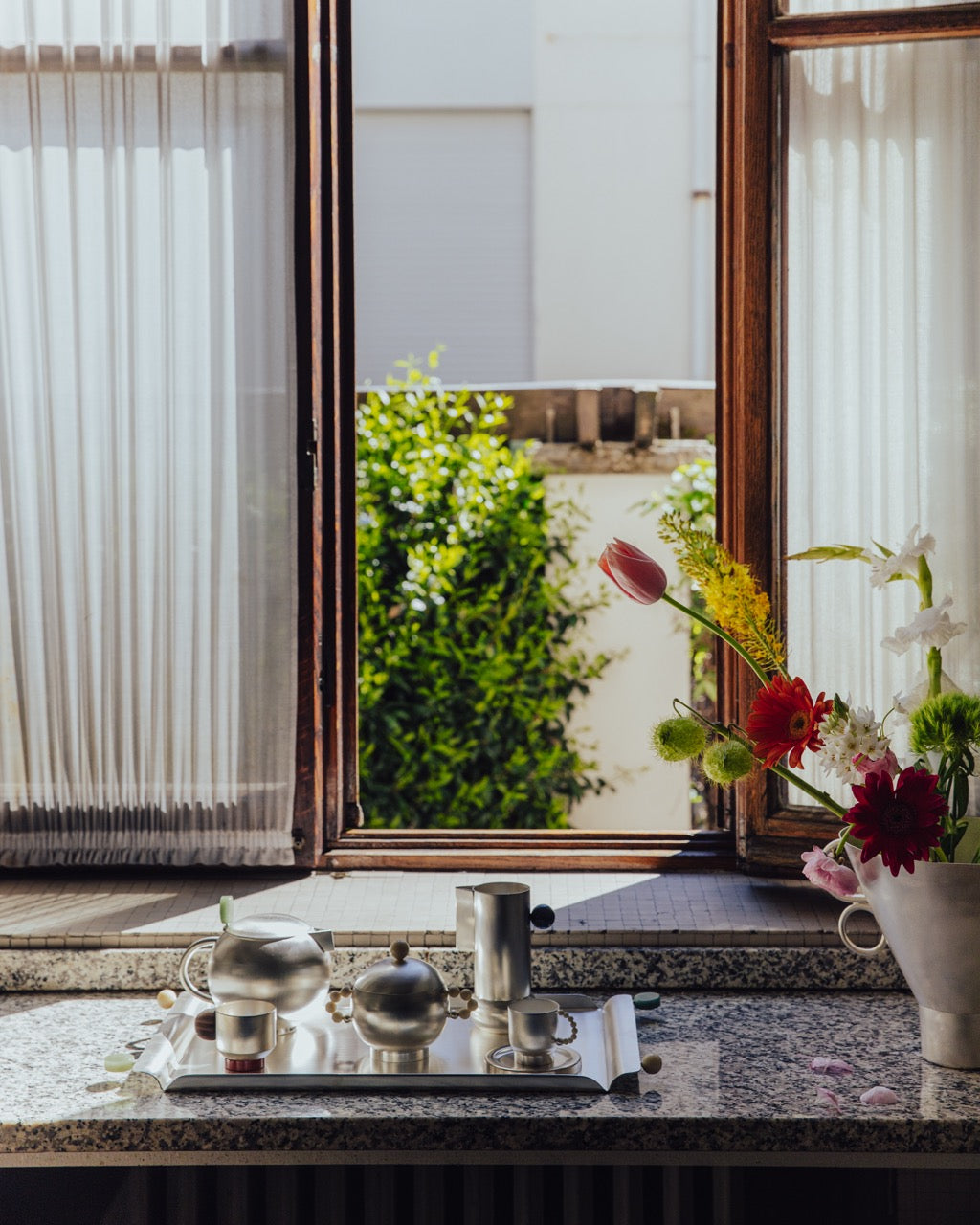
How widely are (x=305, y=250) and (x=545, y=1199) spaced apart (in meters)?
1.25

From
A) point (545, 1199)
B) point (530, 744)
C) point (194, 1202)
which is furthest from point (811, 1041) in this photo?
point (530, 744)

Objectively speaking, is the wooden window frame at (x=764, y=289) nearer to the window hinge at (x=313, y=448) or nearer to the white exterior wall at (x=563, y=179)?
the window hinge at (x=313, y=448)

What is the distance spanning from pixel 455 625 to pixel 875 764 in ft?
8.21

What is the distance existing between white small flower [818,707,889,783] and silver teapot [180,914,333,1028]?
57 centimetres

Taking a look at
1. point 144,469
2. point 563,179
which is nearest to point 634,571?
point 144,469

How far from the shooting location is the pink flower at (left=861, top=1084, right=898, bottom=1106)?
4.12 feet

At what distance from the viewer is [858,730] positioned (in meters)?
1.30

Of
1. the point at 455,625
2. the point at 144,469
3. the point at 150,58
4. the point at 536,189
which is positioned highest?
the point at 536,189

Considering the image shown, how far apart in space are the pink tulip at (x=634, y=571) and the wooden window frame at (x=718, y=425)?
515mm

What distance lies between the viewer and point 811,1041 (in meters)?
1.44

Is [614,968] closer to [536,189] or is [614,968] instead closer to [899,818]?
[899,818]

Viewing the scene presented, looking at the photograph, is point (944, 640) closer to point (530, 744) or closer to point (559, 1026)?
point (559, 1026)

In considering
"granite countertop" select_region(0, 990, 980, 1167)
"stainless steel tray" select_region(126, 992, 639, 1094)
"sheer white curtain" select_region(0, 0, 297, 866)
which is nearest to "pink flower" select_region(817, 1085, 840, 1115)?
"granite countertop" select_region(0, 990, 980, 1167)

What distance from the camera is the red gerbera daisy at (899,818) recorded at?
4.13ft
